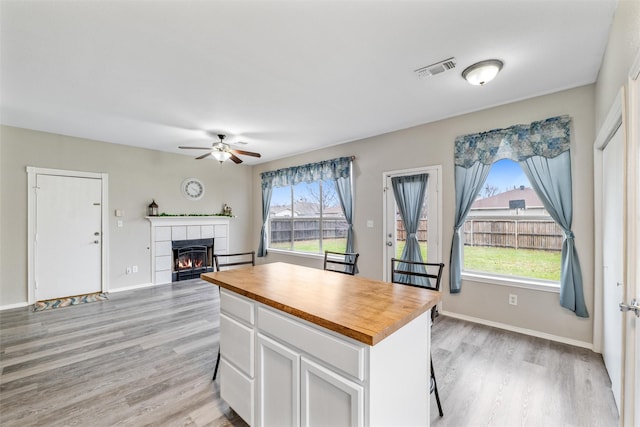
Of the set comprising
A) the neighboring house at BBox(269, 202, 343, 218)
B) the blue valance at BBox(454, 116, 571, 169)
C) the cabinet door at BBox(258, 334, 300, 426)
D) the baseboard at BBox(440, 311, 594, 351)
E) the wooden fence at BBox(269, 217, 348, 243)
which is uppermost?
the blue valance at BBox(454, 116, 571, 169)

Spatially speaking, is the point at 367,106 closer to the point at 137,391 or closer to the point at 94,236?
the point at 137,391

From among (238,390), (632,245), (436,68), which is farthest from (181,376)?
(436,68)

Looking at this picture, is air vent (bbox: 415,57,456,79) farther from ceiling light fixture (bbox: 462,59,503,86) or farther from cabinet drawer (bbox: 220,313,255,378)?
cabinet drawer (bbox: 220,313,255,378)

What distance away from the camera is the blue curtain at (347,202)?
15.3ft

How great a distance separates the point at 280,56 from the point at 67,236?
4554 millimetres

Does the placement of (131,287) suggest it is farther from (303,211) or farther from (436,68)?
(436,68)

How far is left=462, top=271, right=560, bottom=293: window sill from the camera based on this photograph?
9.52ft

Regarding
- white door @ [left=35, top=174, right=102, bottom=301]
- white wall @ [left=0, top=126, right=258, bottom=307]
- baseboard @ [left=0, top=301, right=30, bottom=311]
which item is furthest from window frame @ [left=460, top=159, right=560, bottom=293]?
baseboard @ [left=0, top=301, right=30, bottom=311]

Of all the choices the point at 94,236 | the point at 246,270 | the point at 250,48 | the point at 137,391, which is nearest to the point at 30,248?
the point at 94,236

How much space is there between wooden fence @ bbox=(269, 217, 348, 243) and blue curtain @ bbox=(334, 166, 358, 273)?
0.21 metres

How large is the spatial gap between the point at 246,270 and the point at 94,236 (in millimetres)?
3990

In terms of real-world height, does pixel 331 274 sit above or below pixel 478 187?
below

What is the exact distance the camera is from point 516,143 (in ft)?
9.97

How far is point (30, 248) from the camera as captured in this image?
13.5ft
